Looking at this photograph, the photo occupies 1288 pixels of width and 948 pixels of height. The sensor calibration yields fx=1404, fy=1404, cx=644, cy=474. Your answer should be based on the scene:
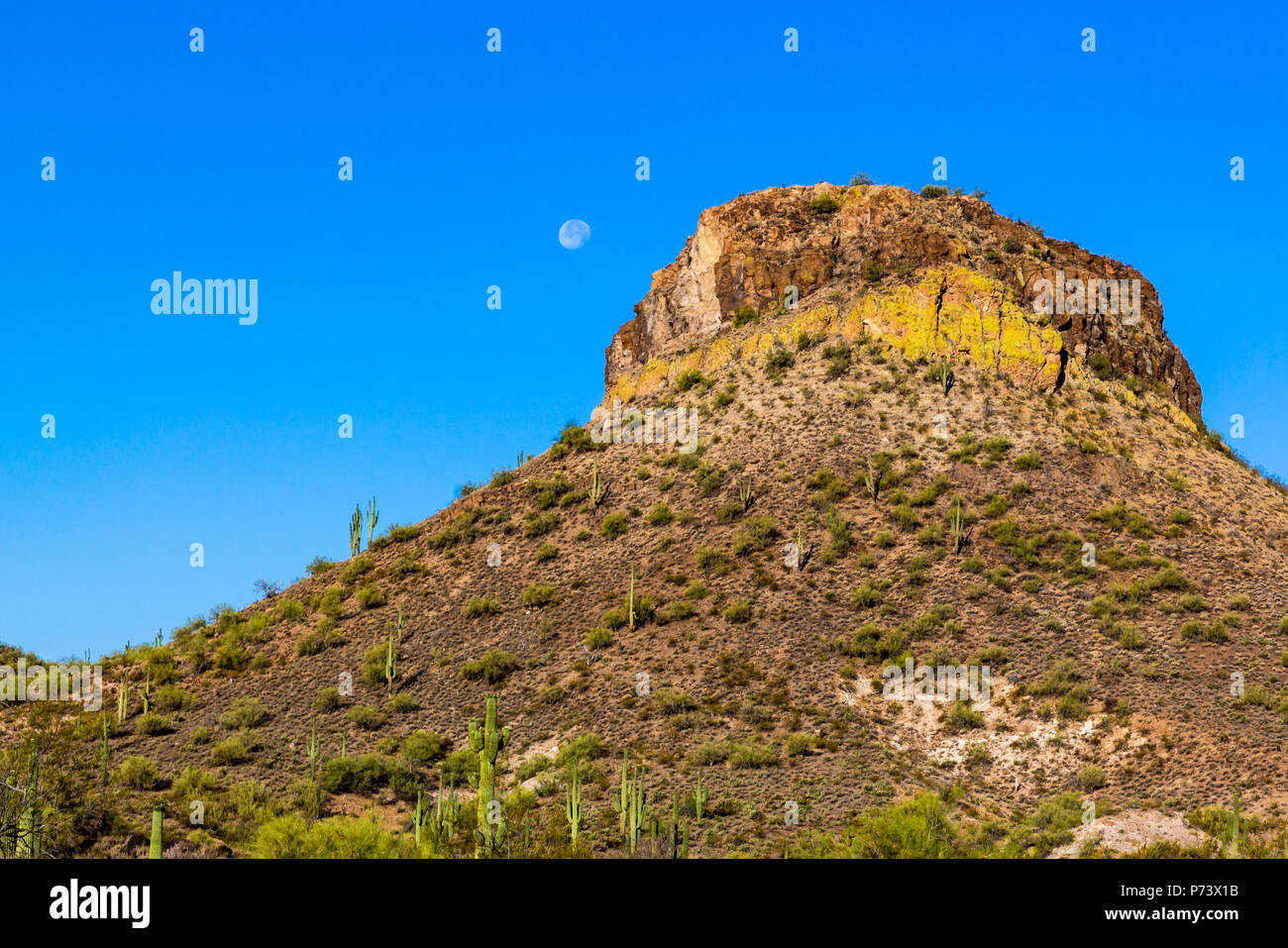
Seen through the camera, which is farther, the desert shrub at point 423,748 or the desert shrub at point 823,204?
the desert shrub at point 823,204

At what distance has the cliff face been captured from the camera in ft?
198

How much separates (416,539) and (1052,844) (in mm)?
32322

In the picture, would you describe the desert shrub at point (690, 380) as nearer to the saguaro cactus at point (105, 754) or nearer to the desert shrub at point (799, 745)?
the desert shrub at point (799, 745)

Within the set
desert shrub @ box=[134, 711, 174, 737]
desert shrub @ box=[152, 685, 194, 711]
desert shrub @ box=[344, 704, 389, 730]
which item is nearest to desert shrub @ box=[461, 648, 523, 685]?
desert shrub @ box=[344, 704, 389, 730]

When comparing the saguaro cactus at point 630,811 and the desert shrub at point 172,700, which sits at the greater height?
the desert shrub at point 172,700

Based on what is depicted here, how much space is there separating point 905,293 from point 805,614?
20.5m

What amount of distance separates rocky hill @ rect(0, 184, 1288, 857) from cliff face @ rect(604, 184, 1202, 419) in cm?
18

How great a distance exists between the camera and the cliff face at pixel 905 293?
60.3m

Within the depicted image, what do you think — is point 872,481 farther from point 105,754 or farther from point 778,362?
point 105,754

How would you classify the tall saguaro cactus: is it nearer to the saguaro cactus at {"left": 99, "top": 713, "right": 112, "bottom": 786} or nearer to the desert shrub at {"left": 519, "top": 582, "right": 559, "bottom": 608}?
the saguaro cactus at {"left": 99, "top": 713, "right": 112, "bottom": 786}

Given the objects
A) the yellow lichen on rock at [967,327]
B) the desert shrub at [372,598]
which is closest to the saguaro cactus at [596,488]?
the desert shrub at [372,598]

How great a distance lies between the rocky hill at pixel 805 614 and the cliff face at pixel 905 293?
0.60 feet

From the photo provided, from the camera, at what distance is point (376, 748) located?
1700 inches
